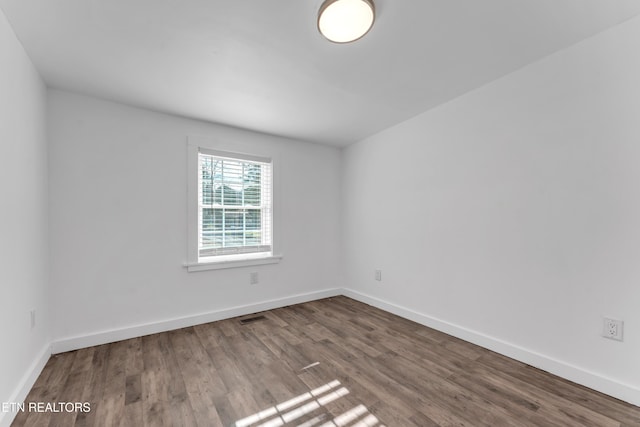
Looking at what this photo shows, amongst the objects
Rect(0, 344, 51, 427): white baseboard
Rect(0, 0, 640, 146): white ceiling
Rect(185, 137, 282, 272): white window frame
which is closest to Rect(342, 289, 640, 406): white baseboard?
Rect(185, 137, 282, 272): white window frame

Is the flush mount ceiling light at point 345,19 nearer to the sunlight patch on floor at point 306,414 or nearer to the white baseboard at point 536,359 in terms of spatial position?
the sunlight patch on floor at point 306,414

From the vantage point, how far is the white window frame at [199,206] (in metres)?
3.01

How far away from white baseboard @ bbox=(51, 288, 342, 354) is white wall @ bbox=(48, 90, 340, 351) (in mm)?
15

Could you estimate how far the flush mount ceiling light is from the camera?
4.80 feet

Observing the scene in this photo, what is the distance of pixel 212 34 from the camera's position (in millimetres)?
1724

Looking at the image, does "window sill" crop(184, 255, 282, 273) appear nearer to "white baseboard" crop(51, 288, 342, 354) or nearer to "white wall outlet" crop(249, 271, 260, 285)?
"white wall outlet" crop(249, 271, 260, 285)

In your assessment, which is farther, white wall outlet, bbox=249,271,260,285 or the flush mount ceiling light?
white wall outlet, bbox=249,271,260,285

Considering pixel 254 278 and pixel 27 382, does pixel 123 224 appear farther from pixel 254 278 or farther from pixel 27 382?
pixel 254 278

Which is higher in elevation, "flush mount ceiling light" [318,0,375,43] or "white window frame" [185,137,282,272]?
"flush mount ceiling light" [318,0,375,43]

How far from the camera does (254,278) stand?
11.2 ft

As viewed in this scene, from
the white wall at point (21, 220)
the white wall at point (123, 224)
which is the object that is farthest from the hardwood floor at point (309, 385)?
the white wall at point (123, 224)

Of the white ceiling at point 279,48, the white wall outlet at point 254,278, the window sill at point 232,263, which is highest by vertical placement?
the white ceiling at point 279,48

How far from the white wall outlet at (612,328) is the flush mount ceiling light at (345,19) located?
2.41 meters

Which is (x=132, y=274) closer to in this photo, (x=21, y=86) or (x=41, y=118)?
(x=41, y=118)
